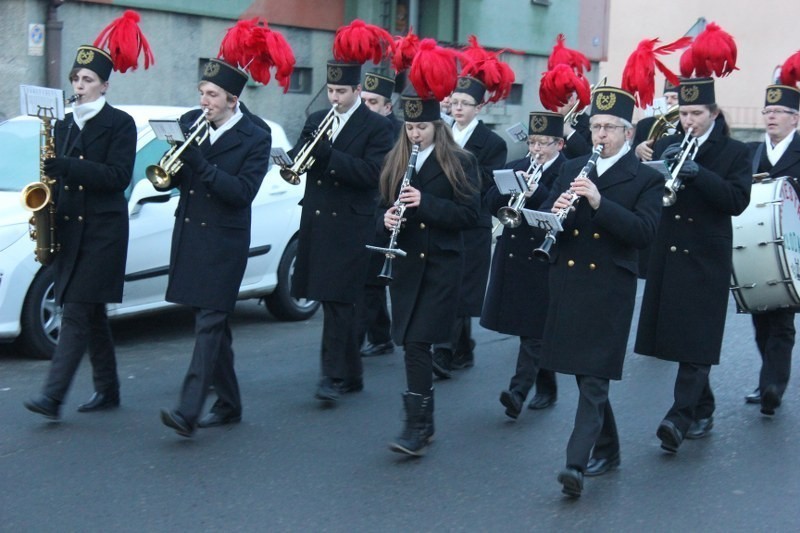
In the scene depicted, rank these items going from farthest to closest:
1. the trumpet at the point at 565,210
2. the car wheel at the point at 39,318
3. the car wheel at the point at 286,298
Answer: the car wheel at the point at 286,298 → the car wheel at the point at 39,318 → the trumpet at the point at 565,210

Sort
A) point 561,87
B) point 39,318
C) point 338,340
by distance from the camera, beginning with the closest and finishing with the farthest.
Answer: point 561,87 < point 338,340 < point 39,318

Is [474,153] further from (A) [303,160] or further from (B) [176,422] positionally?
(B) [176,422]

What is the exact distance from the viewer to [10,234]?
26.1ft

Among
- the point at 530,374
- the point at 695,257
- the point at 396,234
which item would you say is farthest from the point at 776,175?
the point at 396,234

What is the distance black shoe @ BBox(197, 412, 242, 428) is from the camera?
22.0ft

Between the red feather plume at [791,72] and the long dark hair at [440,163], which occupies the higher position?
the red feather plume at [791,72]

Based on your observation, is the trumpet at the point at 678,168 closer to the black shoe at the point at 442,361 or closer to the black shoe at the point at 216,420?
the black shoe at the point at 442,361

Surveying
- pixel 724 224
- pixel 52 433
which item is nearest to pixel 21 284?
pixel 52 433

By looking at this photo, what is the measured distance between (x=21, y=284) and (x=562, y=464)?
12.3 ft

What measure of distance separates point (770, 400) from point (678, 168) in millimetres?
1778

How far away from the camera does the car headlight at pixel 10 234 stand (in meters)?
7.91

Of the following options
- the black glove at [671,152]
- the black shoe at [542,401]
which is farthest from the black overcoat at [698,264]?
the black shoe at [542,401]

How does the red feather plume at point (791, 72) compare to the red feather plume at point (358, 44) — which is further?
the red feather plume at point (791, 72)

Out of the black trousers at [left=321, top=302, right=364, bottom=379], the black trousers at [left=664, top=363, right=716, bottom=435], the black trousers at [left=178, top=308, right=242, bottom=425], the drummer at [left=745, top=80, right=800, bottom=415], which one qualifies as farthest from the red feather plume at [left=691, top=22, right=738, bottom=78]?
the black trousers at [left=178, top=308, right=242, bottom=425]
